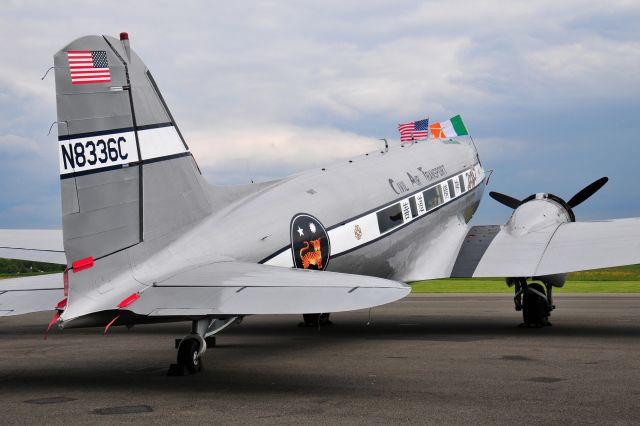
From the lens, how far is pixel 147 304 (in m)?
10.5

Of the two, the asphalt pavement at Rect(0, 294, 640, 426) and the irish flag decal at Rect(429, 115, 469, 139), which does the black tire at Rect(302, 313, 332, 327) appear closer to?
the asphalt pavement at Rect(0, 294, 640, 426)

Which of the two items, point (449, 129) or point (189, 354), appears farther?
point (449, 129)

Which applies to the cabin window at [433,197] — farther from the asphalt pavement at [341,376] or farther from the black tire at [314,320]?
the black tire at [314,320]

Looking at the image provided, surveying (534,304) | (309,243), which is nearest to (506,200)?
(534,304)

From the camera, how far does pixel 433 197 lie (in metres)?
21.4

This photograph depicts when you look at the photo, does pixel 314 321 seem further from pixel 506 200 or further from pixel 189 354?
pixel 189 354

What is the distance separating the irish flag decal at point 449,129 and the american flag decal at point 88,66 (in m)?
16.5

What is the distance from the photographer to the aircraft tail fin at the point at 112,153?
1125cm

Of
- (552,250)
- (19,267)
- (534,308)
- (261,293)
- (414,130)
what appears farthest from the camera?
(19,267)

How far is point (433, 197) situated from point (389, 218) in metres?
3.34

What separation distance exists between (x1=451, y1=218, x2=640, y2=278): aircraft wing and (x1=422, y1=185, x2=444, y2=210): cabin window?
1.37 metres

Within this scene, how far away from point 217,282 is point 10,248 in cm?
1355

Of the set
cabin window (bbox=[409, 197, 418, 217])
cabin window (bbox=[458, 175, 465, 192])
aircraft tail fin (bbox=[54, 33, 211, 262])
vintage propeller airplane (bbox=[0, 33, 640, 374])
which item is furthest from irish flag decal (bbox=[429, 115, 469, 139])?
aircraft tail fin (bbox=[54, 33, 211, 262])

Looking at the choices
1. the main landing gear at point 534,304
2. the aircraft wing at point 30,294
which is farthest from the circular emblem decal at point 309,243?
the main landing gear at point 534,304
